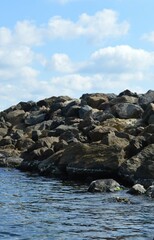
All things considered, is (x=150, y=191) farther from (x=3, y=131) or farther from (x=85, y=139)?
(x=3, y=131)

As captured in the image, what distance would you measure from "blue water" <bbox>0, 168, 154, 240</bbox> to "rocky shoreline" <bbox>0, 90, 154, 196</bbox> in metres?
3.59

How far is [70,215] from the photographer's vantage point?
26.5m

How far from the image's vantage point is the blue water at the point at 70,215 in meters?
21.9

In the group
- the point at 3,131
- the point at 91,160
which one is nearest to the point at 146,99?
the point at 3,131

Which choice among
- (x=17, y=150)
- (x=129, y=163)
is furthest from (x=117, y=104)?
(x=129, y=163)

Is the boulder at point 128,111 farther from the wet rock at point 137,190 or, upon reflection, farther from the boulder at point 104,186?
the wet rock at point 137,190

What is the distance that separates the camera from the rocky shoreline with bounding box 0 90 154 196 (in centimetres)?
4059

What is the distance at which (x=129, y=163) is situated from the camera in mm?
38344

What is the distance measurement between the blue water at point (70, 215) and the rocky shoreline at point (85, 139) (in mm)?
3594

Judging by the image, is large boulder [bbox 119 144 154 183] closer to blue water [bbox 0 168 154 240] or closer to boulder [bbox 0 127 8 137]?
blue water [bbox 0 168 154 240]

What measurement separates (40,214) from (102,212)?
366 centimetres

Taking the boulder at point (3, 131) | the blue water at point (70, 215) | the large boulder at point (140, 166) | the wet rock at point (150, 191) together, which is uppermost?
the boulder at point (3, 131)

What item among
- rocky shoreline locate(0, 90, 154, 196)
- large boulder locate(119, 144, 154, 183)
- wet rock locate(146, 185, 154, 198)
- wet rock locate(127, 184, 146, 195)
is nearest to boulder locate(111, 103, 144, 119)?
rocky shoreline locate(0, 90, 154, 196)

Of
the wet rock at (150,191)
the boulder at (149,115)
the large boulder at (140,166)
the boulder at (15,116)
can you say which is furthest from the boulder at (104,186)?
the boulder at (15,116)
